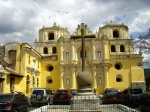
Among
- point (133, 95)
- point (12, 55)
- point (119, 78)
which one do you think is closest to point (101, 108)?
point (133, 95)

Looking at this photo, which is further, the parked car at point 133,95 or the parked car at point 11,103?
the parked car at point 133,95

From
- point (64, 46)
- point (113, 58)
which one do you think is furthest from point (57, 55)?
point (113, 58)

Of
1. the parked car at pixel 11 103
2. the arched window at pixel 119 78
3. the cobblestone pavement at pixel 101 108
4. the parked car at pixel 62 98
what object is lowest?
the cobblestone pavement at pixel 101 108

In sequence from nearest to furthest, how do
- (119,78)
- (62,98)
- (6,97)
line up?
(6,97)
(62,98)
(119,78)

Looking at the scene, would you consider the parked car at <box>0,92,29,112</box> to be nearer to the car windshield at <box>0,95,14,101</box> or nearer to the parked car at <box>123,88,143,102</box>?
the car windshield at <box>0,95,14,101</box>

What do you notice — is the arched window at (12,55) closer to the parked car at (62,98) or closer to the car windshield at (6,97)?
the parked car at (62,98)

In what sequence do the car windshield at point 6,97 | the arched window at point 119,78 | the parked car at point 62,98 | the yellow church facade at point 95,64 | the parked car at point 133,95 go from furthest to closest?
the arched window at point 119,78, the yellow church facade at point 95,64, the parked car at point 62,98, the parked car at point 133,95, the car windshield at point 6,97

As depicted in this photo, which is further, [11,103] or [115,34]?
[115,34]

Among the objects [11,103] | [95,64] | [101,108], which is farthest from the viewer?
[95,64]

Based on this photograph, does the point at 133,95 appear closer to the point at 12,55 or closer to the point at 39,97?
the point at 39,97

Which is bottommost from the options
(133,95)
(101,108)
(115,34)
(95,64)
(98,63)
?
(101,108)

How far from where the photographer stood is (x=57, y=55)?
45688mm

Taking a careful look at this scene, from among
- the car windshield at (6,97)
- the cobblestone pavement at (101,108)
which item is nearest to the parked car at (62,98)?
the cobblestone pavement at (101,108)

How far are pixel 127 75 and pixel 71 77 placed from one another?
11.3 m
